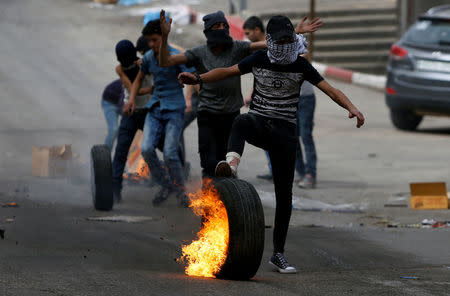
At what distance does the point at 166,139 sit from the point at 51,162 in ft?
10.4

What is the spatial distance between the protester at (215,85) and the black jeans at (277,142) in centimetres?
149

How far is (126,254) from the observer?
752 cm

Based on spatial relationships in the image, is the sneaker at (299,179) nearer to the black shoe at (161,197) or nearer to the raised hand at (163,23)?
the black shoe at (161,197)

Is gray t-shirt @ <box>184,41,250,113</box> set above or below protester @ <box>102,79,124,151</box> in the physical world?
above

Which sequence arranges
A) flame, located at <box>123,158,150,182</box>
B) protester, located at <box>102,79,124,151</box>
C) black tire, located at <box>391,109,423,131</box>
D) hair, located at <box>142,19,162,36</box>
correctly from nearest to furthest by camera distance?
hair, located at <box>142,19,162,36</box>, flame, located at <box>123,158,150,182</box>, protester, located at <box>102,79,124,151</box>, black tire, located at <box>391,109,423,131</box>

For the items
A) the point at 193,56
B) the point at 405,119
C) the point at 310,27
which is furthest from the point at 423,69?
the point at 310,27

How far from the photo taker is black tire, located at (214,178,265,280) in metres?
6.48

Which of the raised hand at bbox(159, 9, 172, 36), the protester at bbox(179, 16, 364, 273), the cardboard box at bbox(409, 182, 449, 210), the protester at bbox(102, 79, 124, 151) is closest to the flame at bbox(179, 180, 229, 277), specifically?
the protester at bbox(179, 16, 364, 273)

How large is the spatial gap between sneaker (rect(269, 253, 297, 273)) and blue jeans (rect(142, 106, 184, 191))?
116 inches

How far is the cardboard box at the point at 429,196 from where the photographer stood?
10680mm

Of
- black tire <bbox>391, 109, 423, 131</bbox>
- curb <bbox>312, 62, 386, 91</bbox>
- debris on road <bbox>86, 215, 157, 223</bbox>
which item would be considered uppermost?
debris on road <bbox>86, 215, 157, 223</bbox>

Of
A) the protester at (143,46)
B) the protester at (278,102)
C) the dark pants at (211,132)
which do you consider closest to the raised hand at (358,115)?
the protester at (278,102)

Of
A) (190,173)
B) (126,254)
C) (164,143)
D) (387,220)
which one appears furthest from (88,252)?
(190,173)

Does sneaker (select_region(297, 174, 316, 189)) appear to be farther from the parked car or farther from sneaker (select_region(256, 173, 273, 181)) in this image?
the parked car
